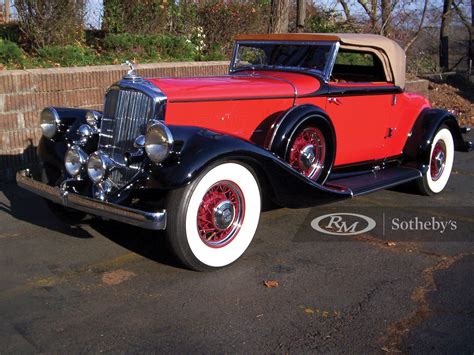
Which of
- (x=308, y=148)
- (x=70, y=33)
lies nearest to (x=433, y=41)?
(x=70, y=33)

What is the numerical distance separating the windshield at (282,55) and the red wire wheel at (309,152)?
0.71 metres

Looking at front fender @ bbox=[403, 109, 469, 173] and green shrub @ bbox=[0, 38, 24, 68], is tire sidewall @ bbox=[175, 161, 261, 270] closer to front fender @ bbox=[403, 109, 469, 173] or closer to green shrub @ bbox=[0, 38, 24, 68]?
front fender @ bbox=[403, 109, 469, 173]

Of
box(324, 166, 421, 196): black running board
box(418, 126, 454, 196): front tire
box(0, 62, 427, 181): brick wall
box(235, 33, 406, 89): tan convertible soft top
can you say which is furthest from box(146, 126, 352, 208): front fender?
box(0, 62, 427, 181): brick wall

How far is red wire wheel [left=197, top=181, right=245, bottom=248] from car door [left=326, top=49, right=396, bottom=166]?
159 centimetres

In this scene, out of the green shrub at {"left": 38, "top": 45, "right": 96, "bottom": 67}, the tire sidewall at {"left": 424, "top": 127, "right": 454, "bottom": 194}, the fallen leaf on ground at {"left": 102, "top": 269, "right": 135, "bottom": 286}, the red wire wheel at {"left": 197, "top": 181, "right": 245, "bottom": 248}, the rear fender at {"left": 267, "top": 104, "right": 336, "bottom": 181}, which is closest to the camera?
the fallen leaf on ground at {"left": 102, "top": 269, "right": 135, "bottom": 286}

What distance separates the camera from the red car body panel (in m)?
4.61

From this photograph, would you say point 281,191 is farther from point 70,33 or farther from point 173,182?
point 70,33

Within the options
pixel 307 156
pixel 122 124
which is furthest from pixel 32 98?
pixel 307 156

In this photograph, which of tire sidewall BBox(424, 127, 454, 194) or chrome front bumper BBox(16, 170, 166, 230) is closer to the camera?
chrome front bumper BBox(16, 170, 166, 230)

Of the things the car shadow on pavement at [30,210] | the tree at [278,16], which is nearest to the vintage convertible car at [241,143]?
the car shadow on pavement at [30,210]

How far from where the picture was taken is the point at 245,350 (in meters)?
3.11

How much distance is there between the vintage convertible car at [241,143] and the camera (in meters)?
3.97

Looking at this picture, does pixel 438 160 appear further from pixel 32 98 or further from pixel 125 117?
pixel 32 98

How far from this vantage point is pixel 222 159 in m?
4.03
